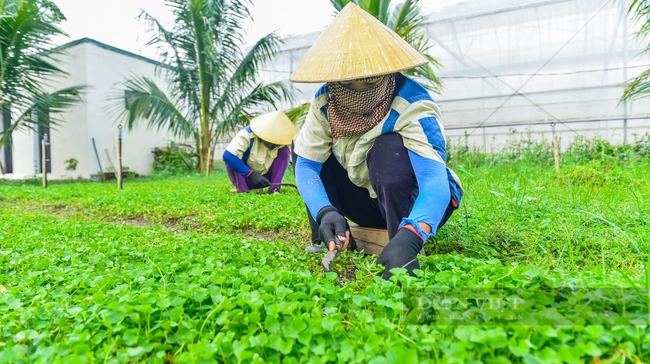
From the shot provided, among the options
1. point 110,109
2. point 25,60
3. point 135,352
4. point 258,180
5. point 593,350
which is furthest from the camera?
point 110,109

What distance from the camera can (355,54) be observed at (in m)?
1.88

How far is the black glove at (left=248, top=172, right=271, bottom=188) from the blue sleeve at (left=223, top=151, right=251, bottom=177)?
113 millimetres

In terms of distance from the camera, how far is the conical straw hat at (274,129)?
557 centimetres

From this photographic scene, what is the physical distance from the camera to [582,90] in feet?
36.0

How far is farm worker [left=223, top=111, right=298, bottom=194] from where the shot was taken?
560 centimetres

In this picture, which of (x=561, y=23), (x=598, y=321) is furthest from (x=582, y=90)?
(x=598, y=321)

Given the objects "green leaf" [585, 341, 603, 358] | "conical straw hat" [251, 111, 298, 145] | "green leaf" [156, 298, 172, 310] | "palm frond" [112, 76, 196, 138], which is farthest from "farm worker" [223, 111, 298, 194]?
"palm frond" [112, 76, 196, 138]

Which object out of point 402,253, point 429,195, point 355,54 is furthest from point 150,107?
point 402,253

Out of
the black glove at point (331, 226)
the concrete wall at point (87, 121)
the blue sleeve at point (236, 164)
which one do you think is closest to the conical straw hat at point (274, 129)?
the blue sleeve at point (236, 164)

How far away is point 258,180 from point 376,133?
3806mm

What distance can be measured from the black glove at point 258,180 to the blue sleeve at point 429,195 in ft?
13.1

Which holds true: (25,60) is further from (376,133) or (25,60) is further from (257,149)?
(376,133)

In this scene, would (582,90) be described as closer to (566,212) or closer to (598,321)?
(566,212)

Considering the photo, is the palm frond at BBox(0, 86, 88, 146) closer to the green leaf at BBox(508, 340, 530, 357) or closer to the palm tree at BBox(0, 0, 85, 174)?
the palm tree at BBox(0, 0, 85, 174)
